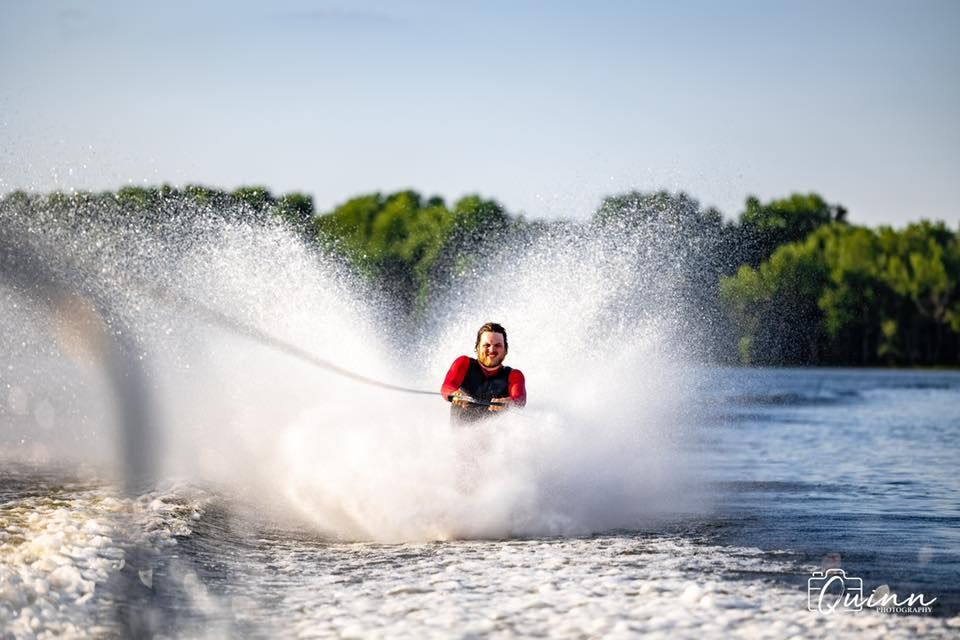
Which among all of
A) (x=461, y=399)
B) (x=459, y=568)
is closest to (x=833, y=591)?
(x=459, y=568)

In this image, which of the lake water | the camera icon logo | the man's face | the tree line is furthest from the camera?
the tree line

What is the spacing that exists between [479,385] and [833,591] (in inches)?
184

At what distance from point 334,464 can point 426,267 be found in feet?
228

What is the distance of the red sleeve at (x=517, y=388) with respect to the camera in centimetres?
1177

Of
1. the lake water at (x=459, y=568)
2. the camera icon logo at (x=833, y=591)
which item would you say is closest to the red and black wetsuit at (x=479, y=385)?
the lake water at (x=459, y=568)

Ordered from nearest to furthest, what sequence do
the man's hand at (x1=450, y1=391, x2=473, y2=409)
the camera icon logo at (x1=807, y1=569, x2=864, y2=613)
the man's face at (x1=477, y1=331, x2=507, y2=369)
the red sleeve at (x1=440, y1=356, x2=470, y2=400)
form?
the camera icon logo at (x1=807, y1=569, x2=864, y2=613) < the man's hand at (x1=450, y1=391, x2=473, y2=409) < the red sleeve at (x1=440, y1=356, x2=470, y2=400) < the man's face at (x1=477, y1=331, x2=507, y2=369)

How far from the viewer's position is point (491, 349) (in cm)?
1198

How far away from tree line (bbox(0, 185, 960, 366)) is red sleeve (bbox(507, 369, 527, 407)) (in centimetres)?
1066

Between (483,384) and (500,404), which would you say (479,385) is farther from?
(500,404)

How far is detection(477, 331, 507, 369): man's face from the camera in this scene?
1198cm

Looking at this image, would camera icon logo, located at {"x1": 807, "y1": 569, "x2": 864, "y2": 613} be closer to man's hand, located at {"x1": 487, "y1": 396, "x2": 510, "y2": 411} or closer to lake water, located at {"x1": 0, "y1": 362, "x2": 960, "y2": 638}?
lake water, located at {"x1": 0, "y1": 362, "x2": 960, "y2": 638}

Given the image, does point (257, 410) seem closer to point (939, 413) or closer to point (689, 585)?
point (689, 585)

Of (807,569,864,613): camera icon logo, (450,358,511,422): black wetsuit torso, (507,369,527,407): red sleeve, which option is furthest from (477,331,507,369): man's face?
(807,569,864,613): camera icon logo

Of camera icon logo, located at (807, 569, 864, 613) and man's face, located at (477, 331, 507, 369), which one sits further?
man's face, located at (477, 331, 507, 369)
